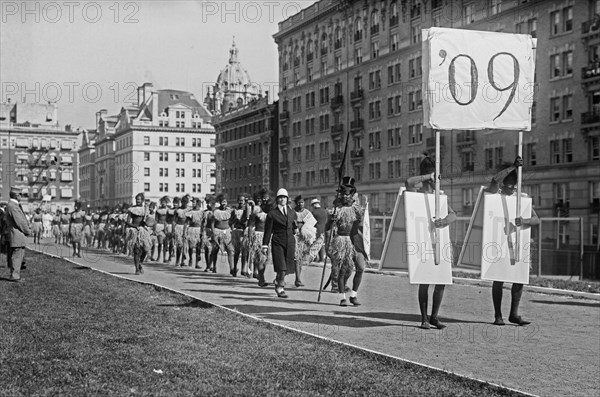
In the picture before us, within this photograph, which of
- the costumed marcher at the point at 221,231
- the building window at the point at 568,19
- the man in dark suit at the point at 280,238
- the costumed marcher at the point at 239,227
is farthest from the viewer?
the building window at the point at 568,19

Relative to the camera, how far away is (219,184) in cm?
12281

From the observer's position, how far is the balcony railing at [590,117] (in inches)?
1992

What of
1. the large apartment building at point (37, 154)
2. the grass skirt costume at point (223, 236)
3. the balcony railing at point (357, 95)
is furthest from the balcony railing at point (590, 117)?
the large apartment building at point (37, 154)

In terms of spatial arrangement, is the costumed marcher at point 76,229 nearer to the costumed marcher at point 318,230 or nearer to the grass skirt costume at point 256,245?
the costumed marcher at point 318,230

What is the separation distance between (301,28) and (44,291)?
74.6 m

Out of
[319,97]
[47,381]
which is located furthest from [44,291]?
[319,97]

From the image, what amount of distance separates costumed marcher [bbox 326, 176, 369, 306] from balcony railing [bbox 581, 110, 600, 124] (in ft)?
126

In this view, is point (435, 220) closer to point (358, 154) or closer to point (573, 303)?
point (573, 303)

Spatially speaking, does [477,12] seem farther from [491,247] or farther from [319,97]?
[491,247]

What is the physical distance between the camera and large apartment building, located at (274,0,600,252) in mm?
51312

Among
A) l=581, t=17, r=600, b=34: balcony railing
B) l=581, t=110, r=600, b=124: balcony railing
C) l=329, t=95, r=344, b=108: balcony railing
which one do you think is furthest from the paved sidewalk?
l=329, t=95, r=344, b=108: balcony railing

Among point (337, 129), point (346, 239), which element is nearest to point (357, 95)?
point (337, 129)

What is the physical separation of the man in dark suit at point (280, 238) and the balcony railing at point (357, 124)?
58.4 m

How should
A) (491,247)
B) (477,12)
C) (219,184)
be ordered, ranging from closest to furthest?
1. (491,247)
2. (477,12)
3. (219,184)
